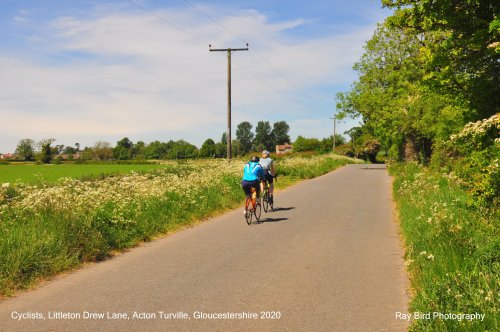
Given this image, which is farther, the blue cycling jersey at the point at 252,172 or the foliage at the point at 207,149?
the foliage at the point at 207,149

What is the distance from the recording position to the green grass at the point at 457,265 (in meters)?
4.09

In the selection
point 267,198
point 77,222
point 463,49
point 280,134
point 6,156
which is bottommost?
point 267,198

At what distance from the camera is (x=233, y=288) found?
595 cm

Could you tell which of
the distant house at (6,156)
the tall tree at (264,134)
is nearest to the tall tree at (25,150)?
the distant house at (6,156)

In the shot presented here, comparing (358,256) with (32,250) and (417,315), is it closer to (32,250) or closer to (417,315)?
(417,315)

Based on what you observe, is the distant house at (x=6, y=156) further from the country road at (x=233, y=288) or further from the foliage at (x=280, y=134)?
the country road at (x=233, y=288)

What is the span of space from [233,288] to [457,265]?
9.96ft

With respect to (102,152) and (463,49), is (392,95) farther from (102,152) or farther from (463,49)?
(102,152)

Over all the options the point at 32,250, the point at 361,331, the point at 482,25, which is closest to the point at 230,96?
the point at 482,25

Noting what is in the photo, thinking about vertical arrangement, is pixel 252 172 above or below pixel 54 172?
above

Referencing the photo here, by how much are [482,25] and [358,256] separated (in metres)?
5.36

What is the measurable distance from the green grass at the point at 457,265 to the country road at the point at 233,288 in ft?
1.37

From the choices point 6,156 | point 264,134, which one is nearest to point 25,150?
point 6,156

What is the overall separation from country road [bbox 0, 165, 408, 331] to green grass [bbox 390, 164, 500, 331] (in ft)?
1.37
